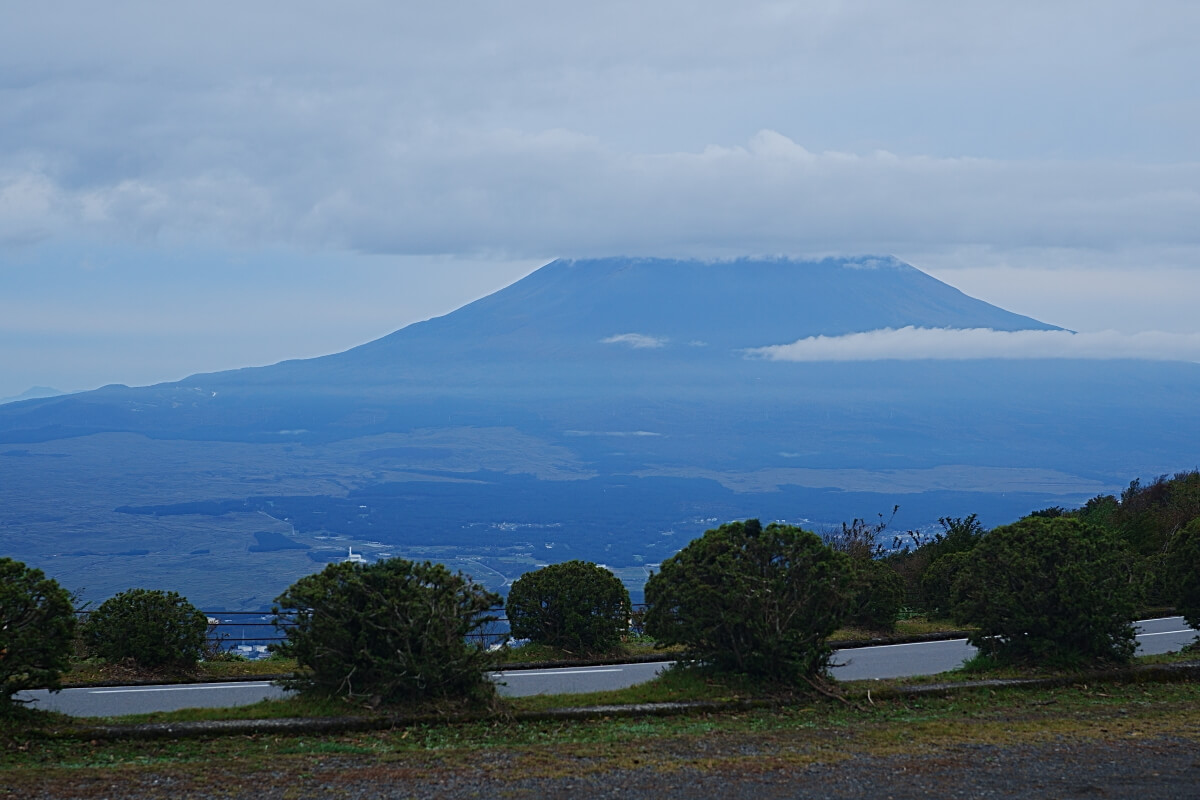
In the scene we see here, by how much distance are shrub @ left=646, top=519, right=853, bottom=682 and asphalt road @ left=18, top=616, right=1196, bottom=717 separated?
48cm

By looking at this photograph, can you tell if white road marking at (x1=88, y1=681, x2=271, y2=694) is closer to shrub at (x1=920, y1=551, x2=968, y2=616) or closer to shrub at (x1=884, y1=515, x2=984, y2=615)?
shrub at (x1=884, y1=515, x2=984, y2=615)

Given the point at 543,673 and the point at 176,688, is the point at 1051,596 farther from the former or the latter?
the point at 176,688

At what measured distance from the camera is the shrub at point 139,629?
11.3 meters

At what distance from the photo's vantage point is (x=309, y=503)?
131m

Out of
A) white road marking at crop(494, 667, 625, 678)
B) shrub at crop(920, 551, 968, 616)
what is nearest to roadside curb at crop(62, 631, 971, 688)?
white road marking at crop(494, 667, 625, 678)

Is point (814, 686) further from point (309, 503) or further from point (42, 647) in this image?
point (309, 503)

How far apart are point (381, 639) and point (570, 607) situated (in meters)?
3.67

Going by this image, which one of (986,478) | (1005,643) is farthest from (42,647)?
(986,478)

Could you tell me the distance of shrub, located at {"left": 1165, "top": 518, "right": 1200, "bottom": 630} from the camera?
11914mm

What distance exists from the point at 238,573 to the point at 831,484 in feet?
325

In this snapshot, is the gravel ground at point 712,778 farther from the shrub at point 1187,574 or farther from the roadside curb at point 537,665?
the shrub at point 1187,574

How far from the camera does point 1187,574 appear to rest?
1196cm

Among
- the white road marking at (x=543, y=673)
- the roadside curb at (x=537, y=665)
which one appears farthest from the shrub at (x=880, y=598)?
the white road marking at (x=543, y=673)

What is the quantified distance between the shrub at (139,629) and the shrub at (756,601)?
5.01 meters
